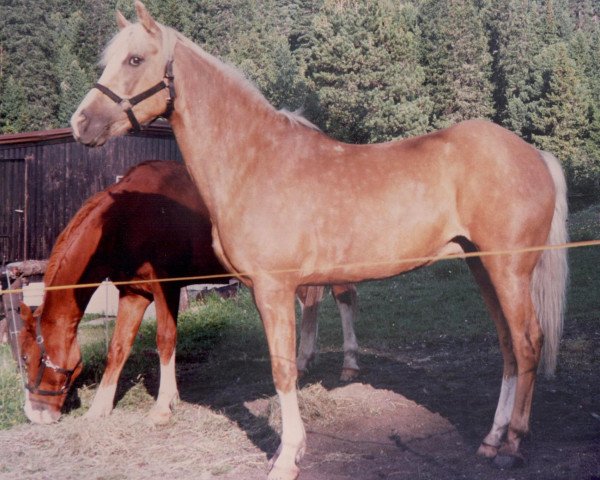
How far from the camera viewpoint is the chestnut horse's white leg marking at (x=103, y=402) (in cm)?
567

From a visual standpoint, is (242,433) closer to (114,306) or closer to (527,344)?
(527,344)

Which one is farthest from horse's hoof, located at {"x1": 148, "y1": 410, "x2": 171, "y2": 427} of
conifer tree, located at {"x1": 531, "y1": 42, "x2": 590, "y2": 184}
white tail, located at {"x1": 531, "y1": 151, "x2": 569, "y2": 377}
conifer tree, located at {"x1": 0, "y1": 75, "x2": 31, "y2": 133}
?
conifer tree, located at {"x1": 0, "y1": 75, "x2": 31, "y2": 133}

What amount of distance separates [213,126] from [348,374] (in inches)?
127

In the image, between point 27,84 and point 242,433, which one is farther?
point 27,84

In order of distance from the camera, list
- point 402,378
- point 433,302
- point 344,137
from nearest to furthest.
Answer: point 402,378
point 433,302
point 344,137

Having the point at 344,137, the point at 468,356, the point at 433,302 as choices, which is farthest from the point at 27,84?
the point at 468,356

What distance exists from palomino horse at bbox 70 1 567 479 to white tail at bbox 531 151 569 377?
0.54 feet

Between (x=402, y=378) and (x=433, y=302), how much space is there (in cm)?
546

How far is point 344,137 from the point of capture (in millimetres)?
35469

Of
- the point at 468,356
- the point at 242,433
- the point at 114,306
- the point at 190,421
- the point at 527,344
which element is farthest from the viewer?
the point at 114,306

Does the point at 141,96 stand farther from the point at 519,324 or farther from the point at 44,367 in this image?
the point at 519,324

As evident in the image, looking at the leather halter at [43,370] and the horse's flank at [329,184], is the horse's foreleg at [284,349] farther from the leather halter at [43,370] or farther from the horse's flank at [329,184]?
the leather halter at [43,370]

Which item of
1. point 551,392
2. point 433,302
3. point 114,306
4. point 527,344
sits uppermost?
point 527,344

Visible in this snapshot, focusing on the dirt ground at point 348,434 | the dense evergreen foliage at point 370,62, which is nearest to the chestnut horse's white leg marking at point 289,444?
the dirt ground at point 348,434
